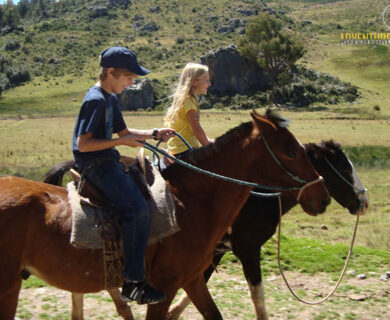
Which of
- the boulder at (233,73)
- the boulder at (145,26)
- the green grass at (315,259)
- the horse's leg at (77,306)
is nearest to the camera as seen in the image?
the horse's leg at (77,306)

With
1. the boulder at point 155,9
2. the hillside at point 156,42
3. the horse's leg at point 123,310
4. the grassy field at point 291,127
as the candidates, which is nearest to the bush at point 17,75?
the hillside at point 156,42

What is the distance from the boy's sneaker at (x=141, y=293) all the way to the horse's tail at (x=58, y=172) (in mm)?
2415

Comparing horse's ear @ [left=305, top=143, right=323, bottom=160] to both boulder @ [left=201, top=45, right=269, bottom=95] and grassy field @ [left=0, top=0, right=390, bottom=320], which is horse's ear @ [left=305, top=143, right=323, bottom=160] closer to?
grassy field @ [left=0, top=0, right=390, bottom=320]

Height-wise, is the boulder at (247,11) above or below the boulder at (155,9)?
below

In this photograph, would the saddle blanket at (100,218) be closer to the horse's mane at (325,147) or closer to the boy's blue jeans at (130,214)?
the boy's blue jeans at (130,214)

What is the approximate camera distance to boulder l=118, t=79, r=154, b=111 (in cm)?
6719

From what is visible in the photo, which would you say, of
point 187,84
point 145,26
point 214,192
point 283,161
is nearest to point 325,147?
point 187,84

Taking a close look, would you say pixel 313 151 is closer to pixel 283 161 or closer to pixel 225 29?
pixel 283 161

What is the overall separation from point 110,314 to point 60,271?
2.39 m

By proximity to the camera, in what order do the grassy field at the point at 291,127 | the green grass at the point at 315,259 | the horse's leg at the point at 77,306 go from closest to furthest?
the horse's leg at the point at 77,306 → the grassy field at the point at 291,127 → the green grass at the point at 315,259

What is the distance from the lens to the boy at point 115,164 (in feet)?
12.7

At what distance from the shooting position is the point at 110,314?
19.9ft

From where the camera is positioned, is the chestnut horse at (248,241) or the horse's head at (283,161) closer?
the horse's head at (283,161)

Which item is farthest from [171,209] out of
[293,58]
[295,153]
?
[293,58]
